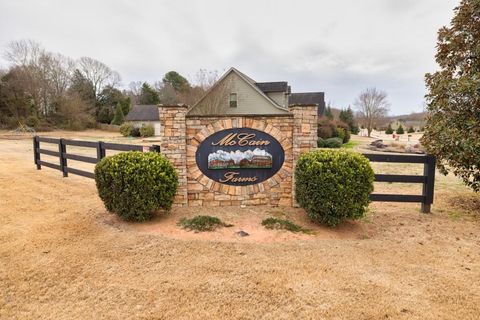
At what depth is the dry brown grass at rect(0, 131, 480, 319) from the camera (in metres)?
2.39

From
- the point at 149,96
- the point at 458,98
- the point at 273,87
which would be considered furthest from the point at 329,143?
the point at 149,96

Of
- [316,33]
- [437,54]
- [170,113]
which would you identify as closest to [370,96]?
[316,33]

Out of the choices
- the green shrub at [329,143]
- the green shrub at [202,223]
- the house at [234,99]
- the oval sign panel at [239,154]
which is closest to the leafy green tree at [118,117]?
the house at [234,99]

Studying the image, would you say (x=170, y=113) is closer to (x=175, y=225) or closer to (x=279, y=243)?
(x=175, y=225)

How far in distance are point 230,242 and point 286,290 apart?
1.31m

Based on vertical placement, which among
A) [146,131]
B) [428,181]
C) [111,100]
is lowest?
[428,181]

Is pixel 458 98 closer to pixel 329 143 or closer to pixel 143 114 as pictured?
pixel 329 143

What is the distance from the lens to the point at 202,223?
14.2ft

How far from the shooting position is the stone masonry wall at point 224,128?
16.8 ft

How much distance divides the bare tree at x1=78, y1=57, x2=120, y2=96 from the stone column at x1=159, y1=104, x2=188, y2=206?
153 feet

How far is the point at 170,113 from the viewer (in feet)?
16.8

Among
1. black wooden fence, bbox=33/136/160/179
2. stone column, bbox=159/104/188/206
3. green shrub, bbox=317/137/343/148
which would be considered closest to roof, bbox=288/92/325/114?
green shrub, bbox=317/137/343/148

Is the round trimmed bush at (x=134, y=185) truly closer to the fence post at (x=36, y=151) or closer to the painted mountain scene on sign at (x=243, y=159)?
the painted mountain scene on sign at (x=243, y=159)

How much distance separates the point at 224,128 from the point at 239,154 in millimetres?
604
